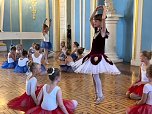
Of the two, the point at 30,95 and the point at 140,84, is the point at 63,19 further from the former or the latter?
the point at 30,95

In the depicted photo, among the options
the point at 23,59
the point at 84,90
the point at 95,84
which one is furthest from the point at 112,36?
the point at 95,84

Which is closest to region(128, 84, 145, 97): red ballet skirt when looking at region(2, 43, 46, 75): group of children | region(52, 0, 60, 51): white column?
region(2, 43, 46, 75): group of children

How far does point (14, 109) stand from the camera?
3236 mm

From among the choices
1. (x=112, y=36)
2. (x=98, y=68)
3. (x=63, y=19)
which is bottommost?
(x=98, y=68)

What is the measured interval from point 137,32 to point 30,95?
4.37m

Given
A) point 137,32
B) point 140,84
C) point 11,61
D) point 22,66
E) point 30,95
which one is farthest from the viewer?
point 137,32

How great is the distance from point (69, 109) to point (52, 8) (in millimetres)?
8167

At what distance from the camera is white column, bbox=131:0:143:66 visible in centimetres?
680

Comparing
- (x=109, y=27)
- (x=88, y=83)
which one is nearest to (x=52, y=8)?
(x=109, y=27)

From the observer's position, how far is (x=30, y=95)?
331 centimetres

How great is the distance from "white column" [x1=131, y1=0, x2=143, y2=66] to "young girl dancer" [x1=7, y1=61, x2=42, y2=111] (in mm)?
4167

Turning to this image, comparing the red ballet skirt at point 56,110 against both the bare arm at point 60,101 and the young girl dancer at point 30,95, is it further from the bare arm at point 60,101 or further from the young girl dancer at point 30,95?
the young girl dancer at point 30,95

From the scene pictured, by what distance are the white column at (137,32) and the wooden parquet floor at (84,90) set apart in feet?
3.52

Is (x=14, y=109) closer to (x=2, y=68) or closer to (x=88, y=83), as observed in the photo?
(x=88, y=83)
